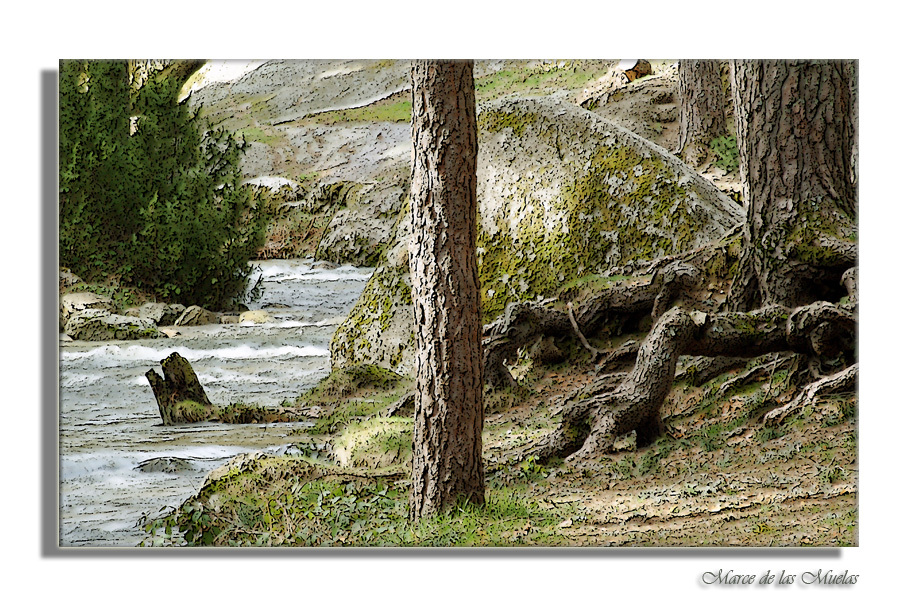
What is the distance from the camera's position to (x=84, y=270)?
3.38 m

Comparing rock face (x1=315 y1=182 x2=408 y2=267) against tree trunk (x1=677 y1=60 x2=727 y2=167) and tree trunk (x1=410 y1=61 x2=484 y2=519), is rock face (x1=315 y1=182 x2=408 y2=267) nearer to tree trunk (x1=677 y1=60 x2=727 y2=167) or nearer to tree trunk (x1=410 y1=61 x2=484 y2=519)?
tree trunk (x1=410 y1=61 x2=484 y2=519)

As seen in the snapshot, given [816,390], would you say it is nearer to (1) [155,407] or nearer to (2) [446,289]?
(2) [446,289]

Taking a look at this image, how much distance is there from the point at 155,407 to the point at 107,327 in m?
0.37

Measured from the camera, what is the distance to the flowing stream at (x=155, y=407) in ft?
10.9

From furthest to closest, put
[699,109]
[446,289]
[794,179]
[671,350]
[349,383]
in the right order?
[699,109] < [794,179] < [671,350] < [349,383] < [446,289]

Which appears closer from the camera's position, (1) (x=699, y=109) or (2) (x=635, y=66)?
(2) (x=635, y=66)

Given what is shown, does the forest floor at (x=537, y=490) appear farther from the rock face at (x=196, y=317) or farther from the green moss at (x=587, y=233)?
the green moss at (x=587, y=233)

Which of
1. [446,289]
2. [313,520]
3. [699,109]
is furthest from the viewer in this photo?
[699,109]

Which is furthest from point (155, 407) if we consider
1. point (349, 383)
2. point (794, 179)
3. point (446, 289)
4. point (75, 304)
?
point (794, 179)

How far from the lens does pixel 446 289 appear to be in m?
3.07

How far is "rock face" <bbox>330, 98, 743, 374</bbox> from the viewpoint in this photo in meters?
3.98

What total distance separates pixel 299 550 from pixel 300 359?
0.75 meters

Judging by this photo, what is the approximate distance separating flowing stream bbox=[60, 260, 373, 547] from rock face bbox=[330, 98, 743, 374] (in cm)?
99

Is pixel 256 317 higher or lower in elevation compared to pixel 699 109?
lower
